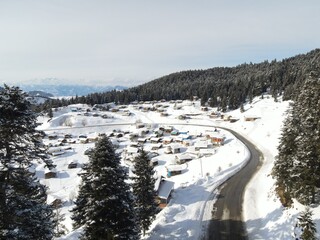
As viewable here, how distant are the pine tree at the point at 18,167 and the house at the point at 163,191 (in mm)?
26967

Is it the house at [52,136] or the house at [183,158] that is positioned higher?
the house at [52,136]

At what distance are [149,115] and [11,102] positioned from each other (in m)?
153

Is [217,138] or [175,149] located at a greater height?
[217,138]

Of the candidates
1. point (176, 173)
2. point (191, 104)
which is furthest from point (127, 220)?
point (191, 104)

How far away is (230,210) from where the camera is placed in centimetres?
3259

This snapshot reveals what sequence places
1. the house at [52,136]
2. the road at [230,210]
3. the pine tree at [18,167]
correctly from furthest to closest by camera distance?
the house at [52,136], the road at [230,210], the pine tree at [18,167]

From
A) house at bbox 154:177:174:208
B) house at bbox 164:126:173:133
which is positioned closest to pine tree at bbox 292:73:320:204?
house at bbox 154:177:174:208

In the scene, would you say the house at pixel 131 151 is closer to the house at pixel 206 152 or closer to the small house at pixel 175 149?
the small house at pixel 175 149

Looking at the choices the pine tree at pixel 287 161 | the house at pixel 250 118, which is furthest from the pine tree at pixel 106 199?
the house at pixel 250 118

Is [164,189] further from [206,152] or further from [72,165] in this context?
[72,165]

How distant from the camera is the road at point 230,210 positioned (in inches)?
1062

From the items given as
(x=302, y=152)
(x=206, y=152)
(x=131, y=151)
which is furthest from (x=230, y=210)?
(x=131, y=151)

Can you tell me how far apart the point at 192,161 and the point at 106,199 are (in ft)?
188

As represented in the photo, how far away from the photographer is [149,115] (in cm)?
16675
